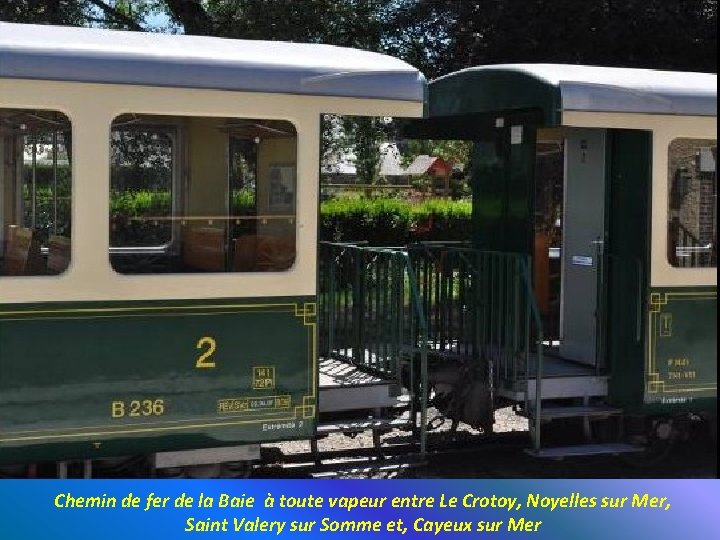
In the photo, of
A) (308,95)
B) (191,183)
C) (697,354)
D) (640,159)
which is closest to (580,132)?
(640,159)

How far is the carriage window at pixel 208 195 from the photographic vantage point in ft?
17.1

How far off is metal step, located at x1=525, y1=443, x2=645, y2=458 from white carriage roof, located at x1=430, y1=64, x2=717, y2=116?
2218mm

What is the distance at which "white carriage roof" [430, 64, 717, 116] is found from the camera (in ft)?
19.5

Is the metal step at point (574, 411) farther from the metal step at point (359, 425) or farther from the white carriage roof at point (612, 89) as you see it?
the white carriage roof at point (612, 89)

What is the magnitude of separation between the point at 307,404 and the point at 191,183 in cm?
142

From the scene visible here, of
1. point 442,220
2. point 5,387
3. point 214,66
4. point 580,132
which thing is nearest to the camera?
point 5,387

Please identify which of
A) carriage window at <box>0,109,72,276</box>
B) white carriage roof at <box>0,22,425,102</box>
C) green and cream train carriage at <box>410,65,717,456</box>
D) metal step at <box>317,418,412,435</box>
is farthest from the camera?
green and cream train carriage at <box>410,65,717,456</box>

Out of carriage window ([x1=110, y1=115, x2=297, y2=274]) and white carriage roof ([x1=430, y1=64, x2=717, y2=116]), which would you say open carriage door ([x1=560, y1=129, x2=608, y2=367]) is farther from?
carriage window ([x1=110, y1=115, x2=297, y2=274])

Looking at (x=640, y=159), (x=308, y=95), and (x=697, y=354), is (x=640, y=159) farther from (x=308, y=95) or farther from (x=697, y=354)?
(x=308, y=95)

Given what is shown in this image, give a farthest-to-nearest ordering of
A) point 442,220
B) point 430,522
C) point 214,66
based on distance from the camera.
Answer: point 442,220 < point 214,66 < point 430,522

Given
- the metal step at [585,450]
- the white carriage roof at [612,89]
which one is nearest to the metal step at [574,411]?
the metal step at [585,450]

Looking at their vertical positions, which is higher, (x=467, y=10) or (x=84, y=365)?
(x=467, y=10)

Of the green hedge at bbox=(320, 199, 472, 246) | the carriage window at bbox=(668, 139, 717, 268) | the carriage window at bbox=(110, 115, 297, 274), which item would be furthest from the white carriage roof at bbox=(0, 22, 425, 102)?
the green hedge at bbox=(320, 199, 472, 246)

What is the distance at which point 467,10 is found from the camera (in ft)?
41.4
